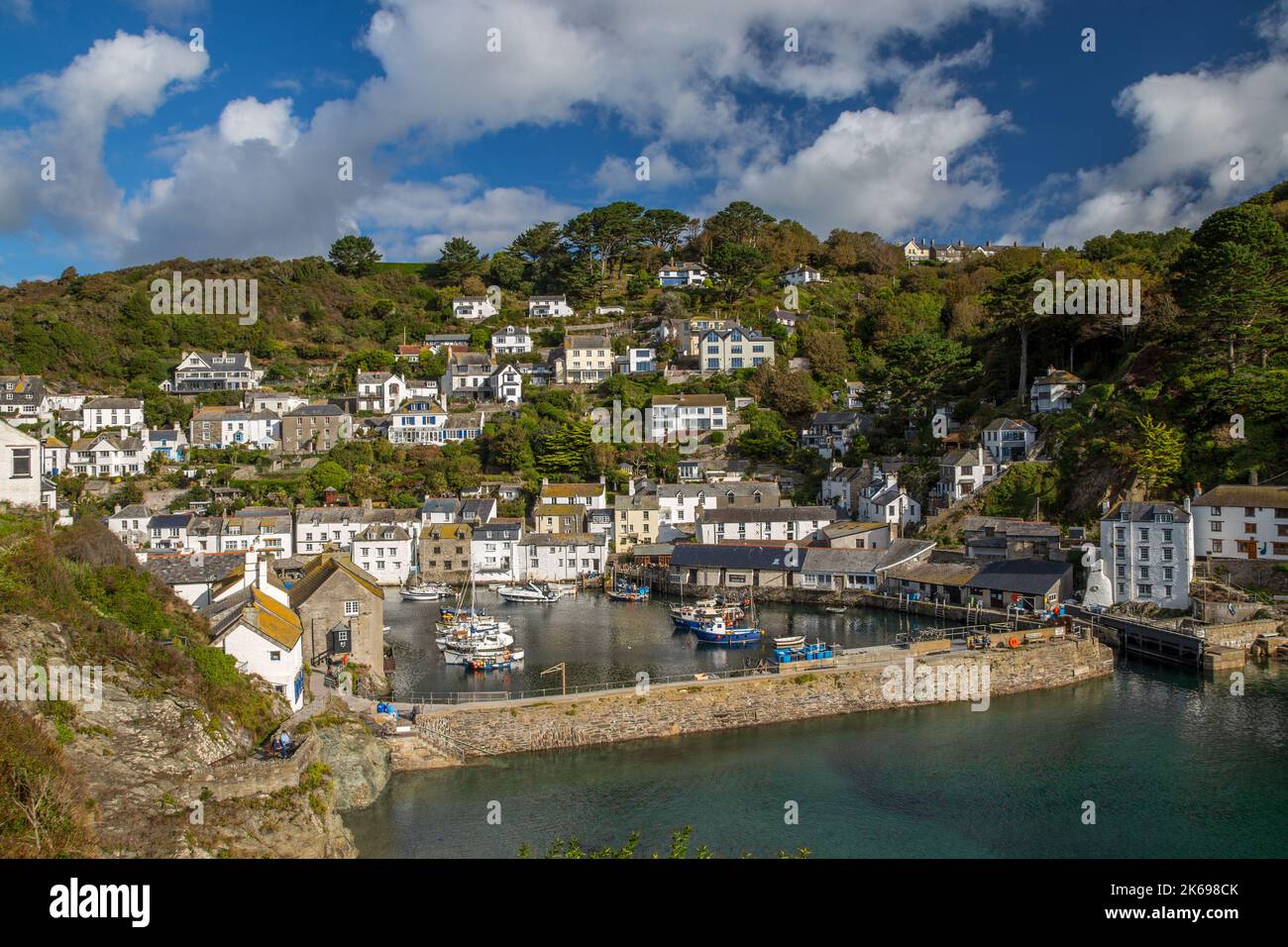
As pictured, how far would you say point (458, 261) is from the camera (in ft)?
278

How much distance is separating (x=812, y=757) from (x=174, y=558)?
1919cm

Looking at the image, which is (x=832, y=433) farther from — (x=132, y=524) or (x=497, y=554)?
(x=132, y=524)

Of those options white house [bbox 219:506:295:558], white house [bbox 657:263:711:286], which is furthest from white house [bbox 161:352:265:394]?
white house [bbox 657:263:711:286]

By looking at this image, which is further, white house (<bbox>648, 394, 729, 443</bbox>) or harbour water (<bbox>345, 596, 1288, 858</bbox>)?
white house (<bbox>648, 394, 729, 443</bbox>)

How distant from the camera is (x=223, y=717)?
634 inches

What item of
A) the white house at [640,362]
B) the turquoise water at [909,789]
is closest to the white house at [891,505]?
the turquoise water at [909,789]

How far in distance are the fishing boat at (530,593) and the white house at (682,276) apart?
44062mm

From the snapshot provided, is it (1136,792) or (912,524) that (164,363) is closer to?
(912,524)

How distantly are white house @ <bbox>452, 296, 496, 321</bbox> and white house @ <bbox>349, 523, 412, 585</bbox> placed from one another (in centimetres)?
3583

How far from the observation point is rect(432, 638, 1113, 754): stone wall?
68.4 ft

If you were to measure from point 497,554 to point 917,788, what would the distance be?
98.1 feet

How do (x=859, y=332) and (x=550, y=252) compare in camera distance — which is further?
(x=550, y=252)

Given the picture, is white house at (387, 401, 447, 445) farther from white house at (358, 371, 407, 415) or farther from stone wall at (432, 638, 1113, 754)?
stone wall at (432, 638, 1113, 754)
